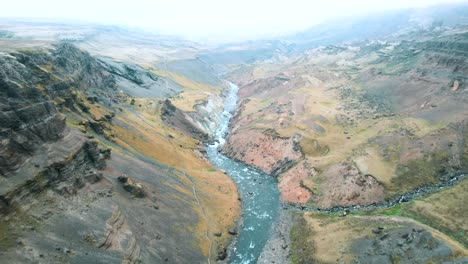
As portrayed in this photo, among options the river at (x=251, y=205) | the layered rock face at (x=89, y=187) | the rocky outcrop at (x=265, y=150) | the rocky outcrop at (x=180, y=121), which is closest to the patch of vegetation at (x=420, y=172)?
the rocky outcrop at (x=265, y=150)

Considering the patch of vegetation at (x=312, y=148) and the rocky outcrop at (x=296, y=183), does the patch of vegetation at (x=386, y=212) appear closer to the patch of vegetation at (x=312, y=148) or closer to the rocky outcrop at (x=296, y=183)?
the rocky outcrop at (x=296, y=183)

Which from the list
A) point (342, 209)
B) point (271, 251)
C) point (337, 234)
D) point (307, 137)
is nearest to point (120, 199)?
point (271, 251)

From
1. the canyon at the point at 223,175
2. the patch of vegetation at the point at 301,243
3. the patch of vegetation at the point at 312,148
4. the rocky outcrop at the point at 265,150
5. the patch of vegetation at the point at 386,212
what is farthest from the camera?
the patch of vegetation at the point at 312,148

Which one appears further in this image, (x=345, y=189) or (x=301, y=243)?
(x=345, y=189)

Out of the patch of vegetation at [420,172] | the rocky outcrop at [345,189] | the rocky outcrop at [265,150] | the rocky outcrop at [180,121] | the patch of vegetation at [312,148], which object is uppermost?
the patch of vegetation at [420,172]

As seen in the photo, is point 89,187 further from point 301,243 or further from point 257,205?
point 257,205

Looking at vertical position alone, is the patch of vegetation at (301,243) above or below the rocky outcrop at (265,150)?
above

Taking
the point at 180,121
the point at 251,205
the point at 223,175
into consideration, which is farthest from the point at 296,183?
the point at 180,121

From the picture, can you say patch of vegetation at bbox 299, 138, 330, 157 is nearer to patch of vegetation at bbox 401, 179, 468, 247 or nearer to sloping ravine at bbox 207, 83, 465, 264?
sloping ravine at bbox 207, 83, 465, 264
